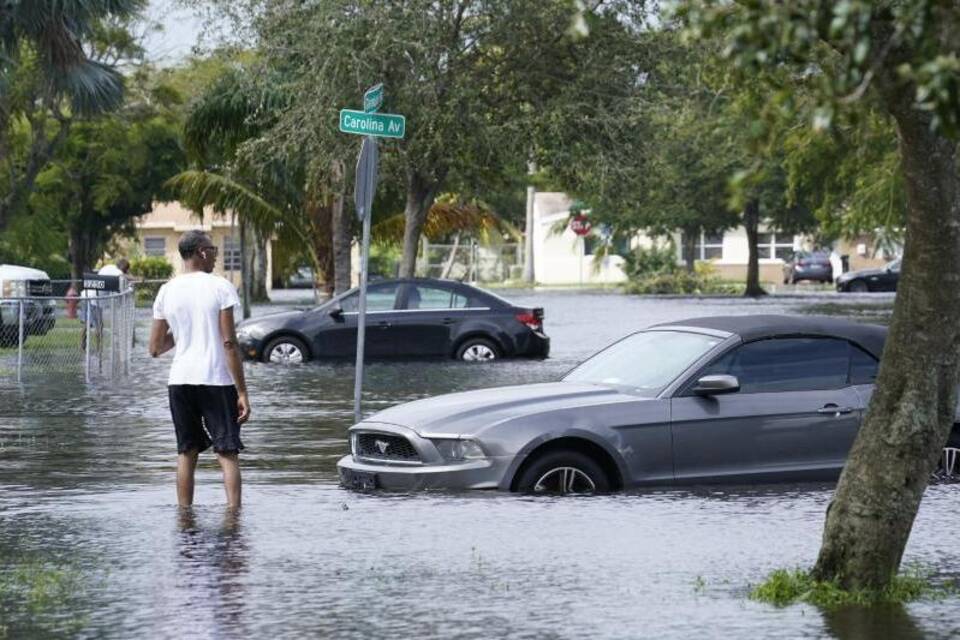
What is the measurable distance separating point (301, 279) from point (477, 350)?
74416mm

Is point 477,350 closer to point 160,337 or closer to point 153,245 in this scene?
point 160,337

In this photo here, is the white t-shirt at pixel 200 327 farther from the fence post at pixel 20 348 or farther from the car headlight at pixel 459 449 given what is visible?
the fence post at pixel 20 348

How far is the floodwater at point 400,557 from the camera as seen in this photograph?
8.71 m

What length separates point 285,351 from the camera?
99.7 ft

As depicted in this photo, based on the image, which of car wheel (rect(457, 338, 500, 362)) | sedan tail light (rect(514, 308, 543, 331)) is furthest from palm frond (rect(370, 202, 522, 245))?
car wheel (rect(457, 338, 500, 362))

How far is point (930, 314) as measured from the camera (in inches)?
350

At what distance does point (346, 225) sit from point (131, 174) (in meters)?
22.2

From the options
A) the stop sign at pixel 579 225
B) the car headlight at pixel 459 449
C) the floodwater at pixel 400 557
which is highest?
the stop sign at pixel 579 225

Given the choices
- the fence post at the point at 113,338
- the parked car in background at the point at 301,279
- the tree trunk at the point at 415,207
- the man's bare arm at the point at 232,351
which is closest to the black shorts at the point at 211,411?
the man's bare arm at the point at 232,351

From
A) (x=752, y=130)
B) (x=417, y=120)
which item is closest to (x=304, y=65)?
(x=417, y=120)

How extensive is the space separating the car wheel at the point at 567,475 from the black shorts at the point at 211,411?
1.87 m

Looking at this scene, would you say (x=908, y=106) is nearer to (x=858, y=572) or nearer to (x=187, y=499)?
(x=858, y=572)

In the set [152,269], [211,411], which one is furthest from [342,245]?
[152,269]

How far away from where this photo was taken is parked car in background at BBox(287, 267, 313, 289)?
332 ft
